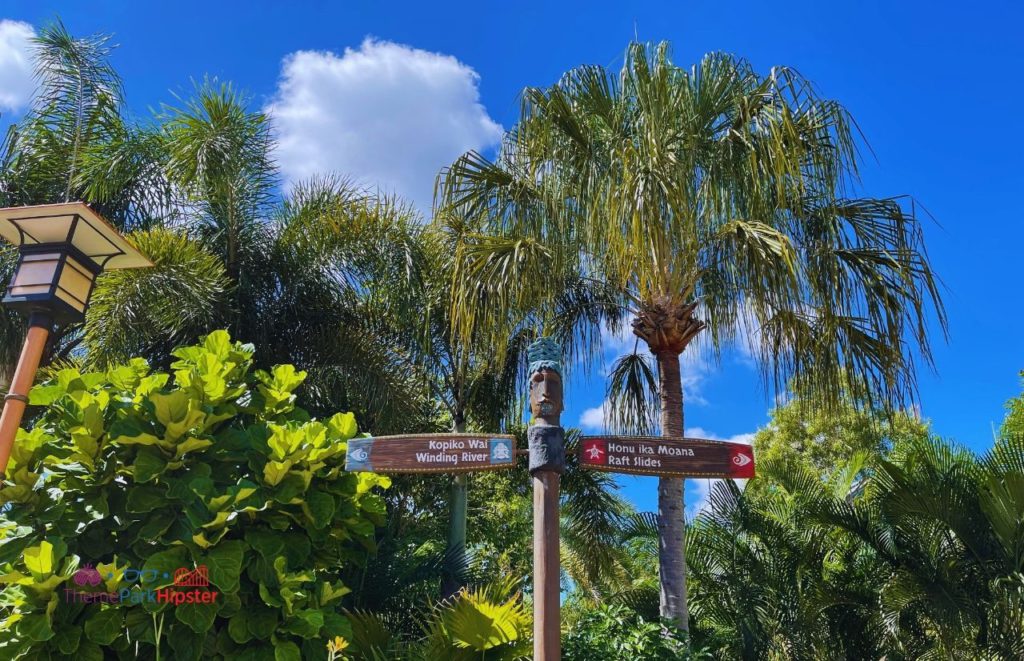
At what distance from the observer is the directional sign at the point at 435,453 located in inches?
184

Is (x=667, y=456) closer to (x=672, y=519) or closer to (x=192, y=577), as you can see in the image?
(x=672, y=519)

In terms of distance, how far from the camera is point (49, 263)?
4480 millimetres

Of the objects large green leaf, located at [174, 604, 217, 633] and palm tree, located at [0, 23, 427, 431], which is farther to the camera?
palm tree, located at [0, 23, 427, 431]

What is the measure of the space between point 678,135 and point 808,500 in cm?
443

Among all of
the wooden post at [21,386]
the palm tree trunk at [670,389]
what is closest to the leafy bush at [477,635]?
the palm tree trunk at [670,389]

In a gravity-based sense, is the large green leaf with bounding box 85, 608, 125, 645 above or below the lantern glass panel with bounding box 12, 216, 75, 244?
below

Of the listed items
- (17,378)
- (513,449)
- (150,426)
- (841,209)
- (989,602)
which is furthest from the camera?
(841,209)

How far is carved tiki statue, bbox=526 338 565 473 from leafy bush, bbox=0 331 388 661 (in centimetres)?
145

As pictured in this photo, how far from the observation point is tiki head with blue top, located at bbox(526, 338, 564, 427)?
193 inches

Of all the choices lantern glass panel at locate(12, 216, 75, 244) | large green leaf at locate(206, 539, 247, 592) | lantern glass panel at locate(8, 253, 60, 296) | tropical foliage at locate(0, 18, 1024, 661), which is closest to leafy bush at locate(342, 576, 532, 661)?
tropical foliage at locate(0, 18, 1024, 661)

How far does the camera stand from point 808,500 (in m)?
8.84

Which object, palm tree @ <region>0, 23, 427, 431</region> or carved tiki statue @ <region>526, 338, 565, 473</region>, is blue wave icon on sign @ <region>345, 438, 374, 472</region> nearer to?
carved tiki statue @ <region>526, 338, 565, 473</region>

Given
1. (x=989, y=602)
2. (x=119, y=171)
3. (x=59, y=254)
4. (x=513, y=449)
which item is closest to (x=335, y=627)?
(x=513, y=449)

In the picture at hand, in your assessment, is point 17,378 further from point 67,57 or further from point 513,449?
point 67,57
